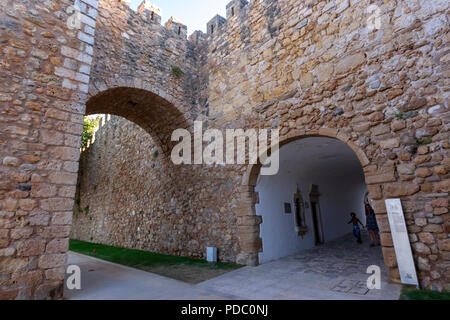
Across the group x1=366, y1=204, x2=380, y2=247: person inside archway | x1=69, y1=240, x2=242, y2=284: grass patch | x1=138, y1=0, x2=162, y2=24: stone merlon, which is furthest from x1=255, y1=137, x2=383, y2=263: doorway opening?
x1=138, y1=0, x2=162, y2=24: stone merlon

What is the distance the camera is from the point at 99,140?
42.5 feet

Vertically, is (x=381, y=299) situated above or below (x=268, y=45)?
below

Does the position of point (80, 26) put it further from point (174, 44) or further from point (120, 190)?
point (120, 190)

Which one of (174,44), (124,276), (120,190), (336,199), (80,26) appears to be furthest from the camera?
(120,190)

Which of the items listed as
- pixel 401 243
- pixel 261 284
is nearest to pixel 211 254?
pixel 261 284

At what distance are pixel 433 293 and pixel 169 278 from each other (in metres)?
3.55

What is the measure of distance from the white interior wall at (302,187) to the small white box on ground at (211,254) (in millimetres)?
1033

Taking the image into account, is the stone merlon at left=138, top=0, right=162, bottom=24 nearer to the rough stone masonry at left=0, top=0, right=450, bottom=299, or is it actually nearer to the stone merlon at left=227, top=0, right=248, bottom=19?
the rough stone masonry at left=0, top=0, right=450, bottom=299

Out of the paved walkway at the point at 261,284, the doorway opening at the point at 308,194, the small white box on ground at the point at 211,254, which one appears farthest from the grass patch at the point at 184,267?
the doorway opening at the point at 308,194

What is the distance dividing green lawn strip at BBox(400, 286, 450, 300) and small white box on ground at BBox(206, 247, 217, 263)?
340cm

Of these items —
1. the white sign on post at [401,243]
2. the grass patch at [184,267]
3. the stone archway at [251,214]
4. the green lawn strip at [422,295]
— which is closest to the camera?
the green lawn strip at [422,295]

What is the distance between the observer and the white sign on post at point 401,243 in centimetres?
299

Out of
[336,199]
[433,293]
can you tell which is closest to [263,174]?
[433,293]

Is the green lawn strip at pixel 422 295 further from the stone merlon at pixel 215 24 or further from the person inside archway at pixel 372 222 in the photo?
the stone merlon at pixel 215 24
